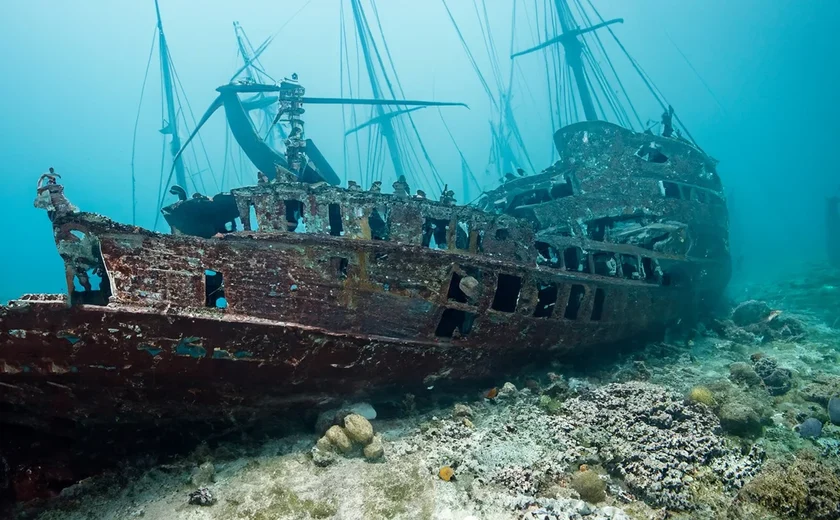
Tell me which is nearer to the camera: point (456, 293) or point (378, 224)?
point (378, 224)

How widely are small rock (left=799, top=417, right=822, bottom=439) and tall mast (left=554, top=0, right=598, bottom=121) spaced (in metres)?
20.9

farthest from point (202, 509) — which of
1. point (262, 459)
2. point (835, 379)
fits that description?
point (835, 379)

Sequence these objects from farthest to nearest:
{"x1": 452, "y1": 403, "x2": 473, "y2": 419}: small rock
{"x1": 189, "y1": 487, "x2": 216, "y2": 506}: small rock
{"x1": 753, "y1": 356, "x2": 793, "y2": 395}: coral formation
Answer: {"x1": 753, "y1": 356, "x2": 793, "y2": 395}: coral formation < {"x1": 452, "y1": 403, "x2": 473, "y2": 419}: small rock < {"x1": 189, "y1": 487, "x2": 216, "y2": 506}: small rock

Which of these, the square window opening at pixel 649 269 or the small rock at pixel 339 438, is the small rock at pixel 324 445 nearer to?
the small rock at pixel 339 438

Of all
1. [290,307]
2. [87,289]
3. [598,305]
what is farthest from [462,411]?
[87,289]

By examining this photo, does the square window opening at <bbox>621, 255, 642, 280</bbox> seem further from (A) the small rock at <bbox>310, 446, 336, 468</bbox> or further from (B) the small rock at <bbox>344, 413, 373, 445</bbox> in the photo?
(A) the small rock at <bbox>310, 446, 336, 468</bbox>

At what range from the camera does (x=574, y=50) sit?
26.3 metres

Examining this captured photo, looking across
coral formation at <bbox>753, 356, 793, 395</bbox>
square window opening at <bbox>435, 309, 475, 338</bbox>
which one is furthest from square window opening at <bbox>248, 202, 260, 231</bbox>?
coral formation at <bbox>753, 356, 793, 395</bbox>

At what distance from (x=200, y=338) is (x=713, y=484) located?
765 centimetres

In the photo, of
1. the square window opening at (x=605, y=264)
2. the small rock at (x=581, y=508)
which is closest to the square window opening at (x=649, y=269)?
the square window opening at (x=605, y=264)

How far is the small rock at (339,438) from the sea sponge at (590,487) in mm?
3260

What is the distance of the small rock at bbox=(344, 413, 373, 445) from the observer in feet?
20.1

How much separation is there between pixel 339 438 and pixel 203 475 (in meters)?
1.87

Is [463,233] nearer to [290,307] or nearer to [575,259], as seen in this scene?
[575,259]
